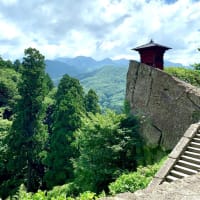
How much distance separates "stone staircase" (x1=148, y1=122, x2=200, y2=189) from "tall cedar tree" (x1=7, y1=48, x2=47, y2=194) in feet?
50.0

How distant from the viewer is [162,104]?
13.9 m

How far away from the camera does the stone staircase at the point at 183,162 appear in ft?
28.2

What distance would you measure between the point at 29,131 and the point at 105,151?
11.7 m

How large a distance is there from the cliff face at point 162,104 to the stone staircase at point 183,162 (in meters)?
2.27

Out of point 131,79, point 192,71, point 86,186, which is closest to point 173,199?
point 86,186

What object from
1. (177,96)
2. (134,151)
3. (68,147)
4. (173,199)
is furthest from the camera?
(68,147)

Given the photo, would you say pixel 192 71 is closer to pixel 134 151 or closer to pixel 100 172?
pixel 134 151

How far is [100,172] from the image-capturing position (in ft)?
42.6

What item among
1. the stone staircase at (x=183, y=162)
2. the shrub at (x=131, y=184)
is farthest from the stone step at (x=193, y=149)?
the shrub at (x=131, y=184)

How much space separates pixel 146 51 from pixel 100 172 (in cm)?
704

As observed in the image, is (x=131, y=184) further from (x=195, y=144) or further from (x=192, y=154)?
(x=195, y=144)

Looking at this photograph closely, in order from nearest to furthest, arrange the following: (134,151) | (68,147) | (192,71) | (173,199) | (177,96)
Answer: (173,199) → (177,96) → (134,151) → (192,71) → (68,147)

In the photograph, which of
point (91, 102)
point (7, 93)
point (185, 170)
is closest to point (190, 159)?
point (185, 170)

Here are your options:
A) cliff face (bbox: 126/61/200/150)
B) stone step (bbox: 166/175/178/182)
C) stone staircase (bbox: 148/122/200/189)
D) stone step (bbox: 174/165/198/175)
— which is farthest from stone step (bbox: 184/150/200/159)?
cliff face (bbox: 126/61/200/150)
